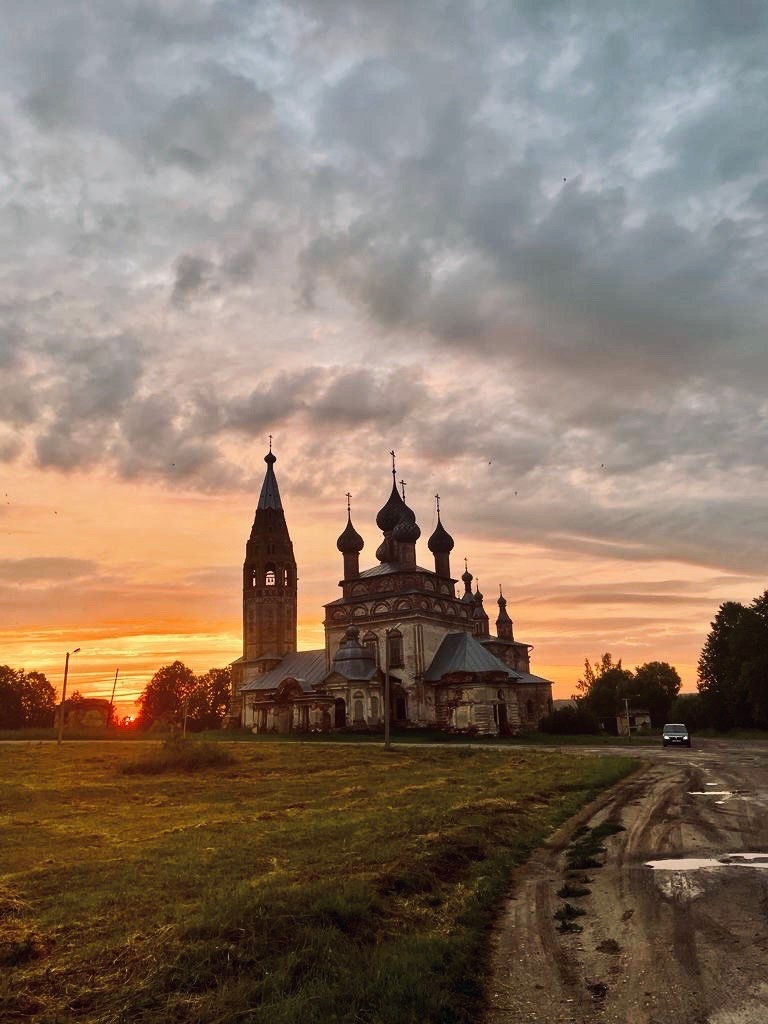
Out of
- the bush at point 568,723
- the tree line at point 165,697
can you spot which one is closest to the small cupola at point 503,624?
the bush at point 568,723

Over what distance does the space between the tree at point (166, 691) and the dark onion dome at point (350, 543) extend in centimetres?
5366

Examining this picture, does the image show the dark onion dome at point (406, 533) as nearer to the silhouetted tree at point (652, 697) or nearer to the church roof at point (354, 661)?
the church roof at point (354, 661)

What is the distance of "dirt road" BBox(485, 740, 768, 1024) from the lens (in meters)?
6.75

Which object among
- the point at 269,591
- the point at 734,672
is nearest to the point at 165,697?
the point at 269,591

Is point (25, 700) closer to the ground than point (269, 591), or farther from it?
closer to the ground

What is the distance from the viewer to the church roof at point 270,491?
79.7 meters

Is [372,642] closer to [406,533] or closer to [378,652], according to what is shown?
[378,652]

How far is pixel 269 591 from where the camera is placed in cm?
7675

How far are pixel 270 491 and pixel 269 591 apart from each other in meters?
11.4

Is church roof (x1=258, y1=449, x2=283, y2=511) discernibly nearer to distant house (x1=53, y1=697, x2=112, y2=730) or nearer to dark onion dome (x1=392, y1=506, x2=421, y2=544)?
dark onion dome (x1=392, y1=506, x2=421, y2=544)

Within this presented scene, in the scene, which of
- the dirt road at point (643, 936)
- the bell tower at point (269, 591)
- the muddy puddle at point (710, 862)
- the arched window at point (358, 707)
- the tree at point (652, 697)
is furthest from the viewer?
the tree at point (652, 697)

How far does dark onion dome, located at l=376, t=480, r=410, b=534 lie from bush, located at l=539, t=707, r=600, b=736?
22.8m

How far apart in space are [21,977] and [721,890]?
347 inches

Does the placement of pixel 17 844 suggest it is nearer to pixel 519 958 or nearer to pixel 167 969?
pixel 167 969
